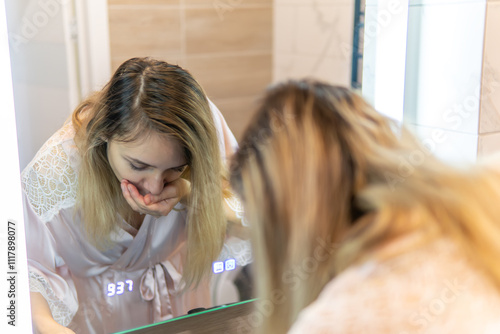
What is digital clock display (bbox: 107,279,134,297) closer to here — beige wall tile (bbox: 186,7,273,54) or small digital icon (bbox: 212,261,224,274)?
small digital icon (bbox: 212,261,224,274)

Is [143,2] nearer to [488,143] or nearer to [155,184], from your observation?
[155,184]

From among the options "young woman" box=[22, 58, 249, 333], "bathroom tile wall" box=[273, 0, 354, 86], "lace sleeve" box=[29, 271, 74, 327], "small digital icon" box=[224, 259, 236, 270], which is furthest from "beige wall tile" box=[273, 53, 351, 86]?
"lace sleeve" box=[29, 271, 74, 327]

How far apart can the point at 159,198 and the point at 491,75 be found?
0.64 meters

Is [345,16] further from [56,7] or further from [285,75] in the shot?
[56,7]

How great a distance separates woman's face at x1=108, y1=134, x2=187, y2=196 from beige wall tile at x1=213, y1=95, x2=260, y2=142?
8 cm

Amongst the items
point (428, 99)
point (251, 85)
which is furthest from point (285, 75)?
point (428, 99)

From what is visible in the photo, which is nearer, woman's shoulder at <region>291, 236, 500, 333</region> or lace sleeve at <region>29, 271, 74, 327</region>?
woman's shoulder at <region>291, 236, 500, 333</region>

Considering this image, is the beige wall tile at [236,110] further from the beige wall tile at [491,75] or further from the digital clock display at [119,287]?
the beige wall tile at [491,75]
